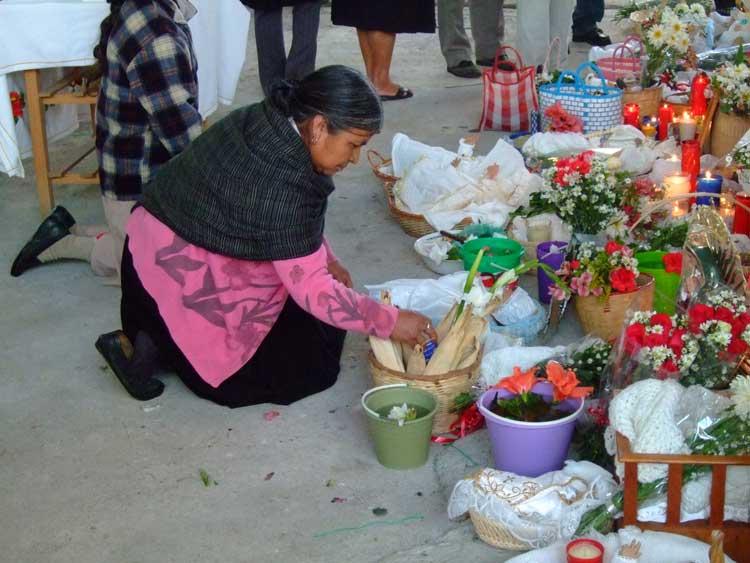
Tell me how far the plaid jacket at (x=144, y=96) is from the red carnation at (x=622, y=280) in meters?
1.65

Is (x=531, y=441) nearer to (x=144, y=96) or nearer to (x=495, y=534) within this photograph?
(x=495, y=534)

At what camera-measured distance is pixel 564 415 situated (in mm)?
2914

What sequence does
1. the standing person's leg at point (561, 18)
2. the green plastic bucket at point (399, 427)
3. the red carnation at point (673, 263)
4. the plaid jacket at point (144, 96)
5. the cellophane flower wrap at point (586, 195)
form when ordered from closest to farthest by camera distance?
1. the green plastic bucket at point (399, 427)
2. the red carnation at point (673, 263)
3. the plaid jacket at point (144, 96)
4. the cellophane flower wrap at point (586, 195)
5. the standing person's leg at point (561, 18)

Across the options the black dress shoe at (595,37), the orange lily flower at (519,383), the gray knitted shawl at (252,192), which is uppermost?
the gray knitted shawl at (252,192)

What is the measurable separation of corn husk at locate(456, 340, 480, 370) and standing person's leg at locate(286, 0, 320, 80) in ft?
11.6

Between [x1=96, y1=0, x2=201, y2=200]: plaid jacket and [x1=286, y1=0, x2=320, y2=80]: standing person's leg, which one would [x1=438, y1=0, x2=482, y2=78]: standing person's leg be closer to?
[x1=286, y1=0, x2=320, y2=80]: standing person's leg

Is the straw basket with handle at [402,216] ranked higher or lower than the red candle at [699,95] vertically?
lower

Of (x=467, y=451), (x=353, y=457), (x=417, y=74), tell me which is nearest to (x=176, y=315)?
(x=353, y=457)

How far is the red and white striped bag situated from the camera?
5.97 m

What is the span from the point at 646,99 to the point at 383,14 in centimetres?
177

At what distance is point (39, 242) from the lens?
4547 mm

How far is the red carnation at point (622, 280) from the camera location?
3.55m

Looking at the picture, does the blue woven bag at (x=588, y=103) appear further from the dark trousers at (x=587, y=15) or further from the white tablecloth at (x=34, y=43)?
the dark trousers at (x=587, y=15)

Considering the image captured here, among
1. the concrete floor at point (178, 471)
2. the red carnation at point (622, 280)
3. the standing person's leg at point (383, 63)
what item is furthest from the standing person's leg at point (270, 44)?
the red carnation at point (622, 280)
